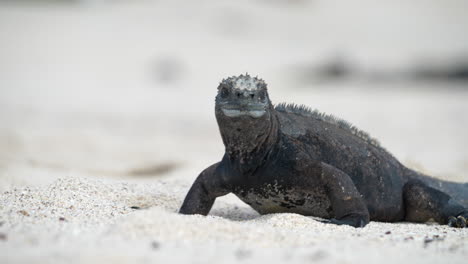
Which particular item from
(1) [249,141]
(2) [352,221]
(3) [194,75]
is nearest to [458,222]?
(2) [352,221]

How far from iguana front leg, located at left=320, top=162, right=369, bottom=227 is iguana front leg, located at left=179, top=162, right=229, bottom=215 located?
0.91 m

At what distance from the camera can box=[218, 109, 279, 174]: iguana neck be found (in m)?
5.17

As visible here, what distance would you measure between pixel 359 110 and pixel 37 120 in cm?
757

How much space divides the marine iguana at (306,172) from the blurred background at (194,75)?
8.03ft

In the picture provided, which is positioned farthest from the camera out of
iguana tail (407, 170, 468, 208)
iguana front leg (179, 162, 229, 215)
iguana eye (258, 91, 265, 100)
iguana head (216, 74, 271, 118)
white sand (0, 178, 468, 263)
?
iguana tail (407, 170, 468, 208)

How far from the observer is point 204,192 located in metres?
5.70

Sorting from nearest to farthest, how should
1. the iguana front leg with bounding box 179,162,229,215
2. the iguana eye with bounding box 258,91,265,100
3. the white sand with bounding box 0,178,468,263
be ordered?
the white sand with bounding box 0,178,468,263, the iguana eye with bounding box 258,91,265,100, the iguana front leg with bounding box 179,162,229,215

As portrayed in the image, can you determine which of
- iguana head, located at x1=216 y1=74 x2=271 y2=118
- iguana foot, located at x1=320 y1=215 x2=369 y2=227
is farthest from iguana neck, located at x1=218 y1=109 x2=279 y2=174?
iguana foot, located at x1=320 y1=215 x2=369 y2=227

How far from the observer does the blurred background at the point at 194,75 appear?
11289 mm

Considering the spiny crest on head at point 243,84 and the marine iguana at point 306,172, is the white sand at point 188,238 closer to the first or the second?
the marine iguana at point 306,172

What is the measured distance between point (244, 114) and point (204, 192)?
101 cm

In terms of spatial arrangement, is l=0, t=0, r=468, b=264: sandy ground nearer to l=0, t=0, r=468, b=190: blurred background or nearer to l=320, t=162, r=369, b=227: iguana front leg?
l=0, t=0, r=468, b=190: blurred background

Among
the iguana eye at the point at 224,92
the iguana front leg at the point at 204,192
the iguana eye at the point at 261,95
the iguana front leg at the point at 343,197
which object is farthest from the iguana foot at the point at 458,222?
the iguana eye at the point at 224,92

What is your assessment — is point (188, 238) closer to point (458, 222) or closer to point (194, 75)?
point (458, 222)
